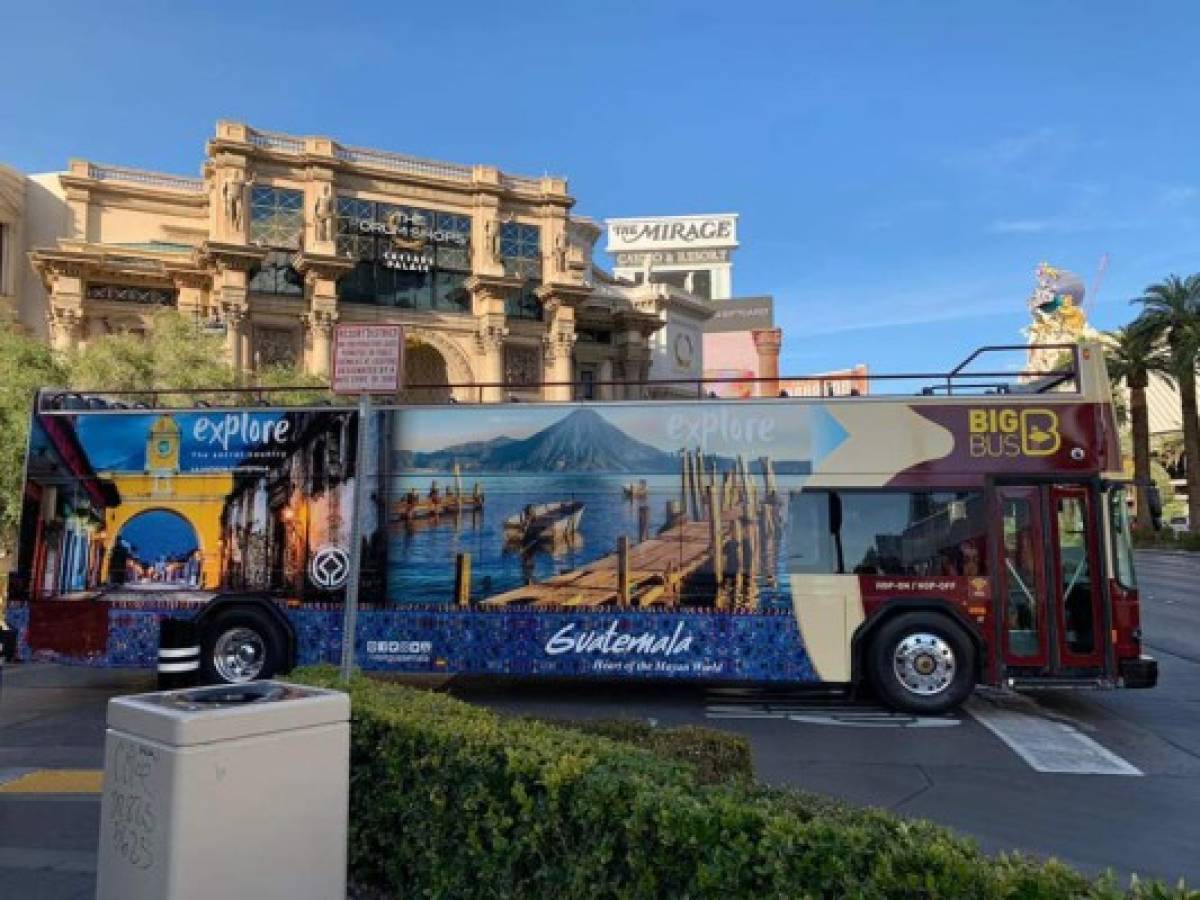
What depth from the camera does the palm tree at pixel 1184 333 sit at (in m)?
42.5

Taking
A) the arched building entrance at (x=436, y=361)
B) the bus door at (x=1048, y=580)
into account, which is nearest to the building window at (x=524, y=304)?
the arched building entrance at (x=436, y=361)

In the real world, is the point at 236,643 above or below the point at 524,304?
below

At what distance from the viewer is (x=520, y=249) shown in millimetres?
59031

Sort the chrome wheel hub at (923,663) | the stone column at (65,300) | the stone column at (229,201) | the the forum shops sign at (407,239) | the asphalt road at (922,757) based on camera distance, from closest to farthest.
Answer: the asphalt road at (922,757)
the chrome wheel hub at (923,663)
the stone column at (65,300)
the stone column at (229,201)
the the forum shops sign at (407,239)

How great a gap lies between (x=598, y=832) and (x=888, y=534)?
23.7ft

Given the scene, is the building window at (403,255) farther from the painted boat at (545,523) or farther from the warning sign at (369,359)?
the warning sign at (369,359)

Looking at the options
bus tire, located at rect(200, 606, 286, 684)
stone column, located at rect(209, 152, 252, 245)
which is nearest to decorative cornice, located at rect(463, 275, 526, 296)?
stone column, located at rect(209, 152, 252, 245)

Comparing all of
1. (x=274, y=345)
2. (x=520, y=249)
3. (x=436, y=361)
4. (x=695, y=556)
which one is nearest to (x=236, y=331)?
(x=274, y=345)

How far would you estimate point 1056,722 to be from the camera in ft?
30.8

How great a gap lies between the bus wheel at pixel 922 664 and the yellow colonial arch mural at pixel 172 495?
7.73 m

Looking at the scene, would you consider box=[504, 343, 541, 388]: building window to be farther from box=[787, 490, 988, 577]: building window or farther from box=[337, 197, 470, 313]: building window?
box=[787, 490, 988, 577]: building window

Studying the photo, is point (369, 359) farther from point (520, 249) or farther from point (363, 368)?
point (520, 249)

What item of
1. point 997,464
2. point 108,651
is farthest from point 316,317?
point 997,464

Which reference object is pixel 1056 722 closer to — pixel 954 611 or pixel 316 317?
pixel 954 611
